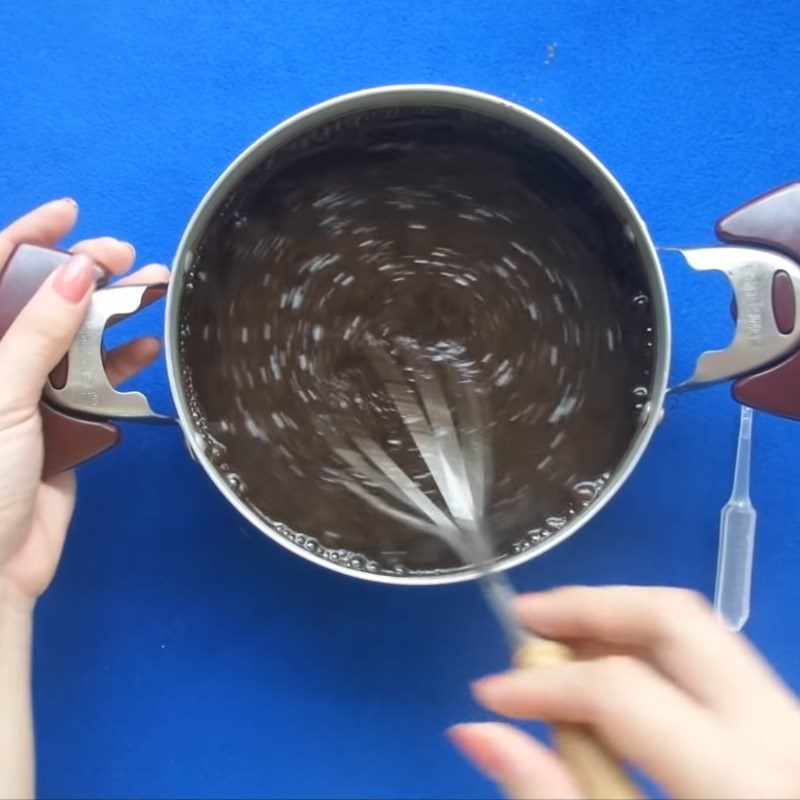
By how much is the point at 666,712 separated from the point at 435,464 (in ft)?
0.87

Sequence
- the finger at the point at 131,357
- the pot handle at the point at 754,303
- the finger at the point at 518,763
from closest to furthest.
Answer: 1. the finger at the point at 518,763
2. the pot handle at the point at 754,303
3. the finger at the point at 131,357

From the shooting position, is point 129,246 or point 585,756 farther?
point 129,246

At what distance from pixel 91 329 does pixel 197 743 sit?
34cm

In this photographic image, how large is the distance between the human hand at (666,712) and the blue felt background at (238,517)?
0.72ft

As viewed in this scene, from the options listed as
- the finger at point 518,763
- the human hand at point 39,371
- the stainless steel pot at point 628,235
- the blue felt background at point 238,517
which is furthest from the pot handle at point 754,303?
the human hand at point 39,371

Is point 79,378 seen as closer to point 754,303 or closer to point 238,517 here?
point 238,517

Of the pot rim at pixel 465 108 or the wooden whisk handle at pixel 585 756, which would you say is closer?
the wooden whisk handle at pixel 585 756

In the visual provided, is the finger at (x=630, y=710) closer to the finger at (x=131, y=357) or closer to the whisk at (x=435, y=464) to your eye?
the whisk at (x=435, y=464)

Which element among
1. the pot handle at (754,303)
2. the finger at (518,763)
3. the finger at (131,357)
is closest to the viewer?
the finger at (518,763)

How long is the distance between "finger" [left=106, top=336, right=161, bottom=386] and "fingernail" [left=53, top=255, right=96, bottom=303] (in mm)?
88

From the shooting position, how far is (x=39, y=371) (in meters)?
0.52

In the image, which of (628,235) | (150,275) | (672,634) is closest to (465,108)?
(628,235)

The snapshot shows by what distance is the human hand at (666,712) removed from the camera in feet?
1.28

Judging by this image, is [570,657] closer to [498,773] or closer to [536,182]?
[498,773]
